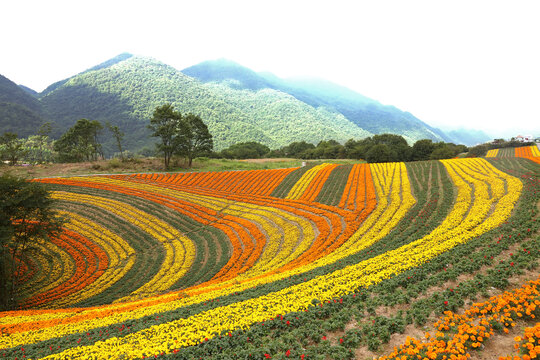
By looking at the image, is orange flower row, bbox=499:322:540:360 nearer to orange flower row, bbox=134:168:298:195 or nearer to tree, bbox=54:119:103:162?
orange flower row, bbox=134:168:298:195

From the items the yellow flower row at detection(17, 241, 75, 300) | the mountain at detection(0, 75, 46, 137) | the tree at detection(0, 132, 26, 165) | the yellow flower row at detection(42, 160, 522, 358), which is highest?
the mountain at detection(0, 75, 46, 137)

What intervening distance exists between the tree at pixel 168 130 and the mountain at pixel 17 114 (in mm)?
125850

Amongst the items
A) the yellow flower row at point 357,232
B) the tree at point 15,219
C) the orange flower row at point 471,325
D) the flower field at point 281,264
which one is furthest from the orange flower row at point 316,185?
the tree at point 15,219

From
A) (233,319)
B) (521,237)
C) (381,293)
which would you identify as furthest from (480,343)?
(521,237)

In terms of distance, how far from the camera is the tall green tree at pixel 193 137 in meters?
61.4

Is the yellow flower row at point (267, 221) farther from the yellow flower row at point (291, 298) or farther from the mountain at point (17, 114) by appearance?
the mountain at point (17, 114)

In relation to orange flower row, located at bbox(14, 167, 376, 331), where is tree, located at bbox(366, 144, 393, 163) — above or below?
above

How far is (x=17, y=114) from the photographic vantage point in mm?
150125

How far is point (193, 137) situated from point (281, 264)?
168 ft

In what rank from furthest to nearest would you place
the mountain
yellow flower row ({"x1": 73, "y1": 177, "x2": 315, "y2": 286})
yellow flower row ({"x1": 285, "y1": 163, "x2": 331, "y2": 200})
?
1. the mountain
2. yellow flower row ({"x1": 285, "y1": 163, "x2": 331, "y2": 200})
3. yellow flower row ({"x1": 73, "y1": 177, "x2": 315, "y2": 286})

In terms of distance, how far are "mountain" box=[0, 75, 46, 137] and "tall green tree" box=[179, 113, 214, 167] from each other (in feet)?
420

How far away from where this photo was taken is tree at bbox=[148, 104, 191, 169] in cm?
5925

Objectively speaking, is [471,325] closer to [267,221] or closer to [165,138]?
[267,221]

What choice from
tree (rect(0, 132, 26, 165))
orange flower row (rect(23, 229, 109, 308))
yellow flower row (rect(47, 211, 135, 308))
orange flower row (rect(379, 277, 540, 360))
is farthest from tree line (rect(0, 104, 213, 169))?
orange flower row (rect(379, 277, 540, 360))
